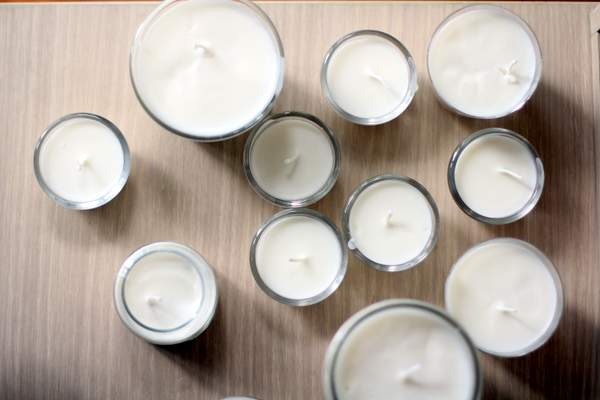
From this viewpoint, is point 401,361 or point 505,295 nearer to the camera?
point 401,361

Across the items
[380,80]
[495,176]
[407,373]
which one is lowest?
[407,373]

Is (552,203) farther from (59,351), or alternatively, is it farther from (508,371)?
(59,351)

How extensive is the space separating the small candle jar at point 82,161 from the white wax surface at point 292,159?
0.18 m

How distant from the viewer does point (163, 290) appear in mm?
731

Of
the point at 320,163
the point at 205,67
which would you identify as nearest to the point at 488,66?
the point at 320,163

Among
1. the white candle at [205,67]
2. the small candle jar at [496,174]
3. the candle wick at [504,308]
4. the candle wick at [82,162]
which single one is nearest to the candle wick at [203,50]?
the white candle at [205,67]

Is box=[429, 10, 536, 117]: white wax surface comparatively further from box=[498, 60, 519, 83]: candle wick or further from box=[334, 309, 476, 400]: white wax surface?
box=[334, 309, 476, 400]: white wax surface

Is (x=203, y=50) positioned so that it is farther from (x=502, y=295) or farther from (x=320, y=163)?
(x=502, y=295)

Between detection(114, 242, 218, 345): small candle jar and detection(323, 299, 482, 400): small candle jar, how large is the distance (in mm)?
199

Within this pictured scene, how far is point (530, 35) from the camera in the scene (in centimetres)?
74

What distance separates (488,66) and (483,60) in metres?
0.01

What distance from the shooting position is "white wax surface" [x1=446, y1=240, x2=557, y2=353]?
715mm

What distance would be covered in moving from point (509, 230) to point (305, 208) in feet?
0.92

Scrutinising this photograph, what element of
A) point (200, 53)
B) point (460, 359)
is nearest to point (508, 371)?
point (460, 359)
